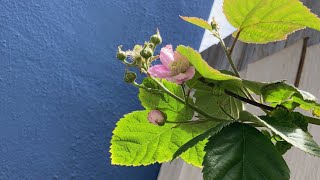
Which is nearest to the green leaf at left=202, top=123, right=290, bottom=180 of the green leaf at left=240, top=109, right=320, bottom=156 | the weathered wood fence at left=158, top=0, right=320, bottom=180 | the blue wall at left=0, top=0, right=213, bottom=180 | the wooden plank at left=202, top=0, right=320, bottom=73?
the green leaf at left=240, top=109, right=320, bottom=156

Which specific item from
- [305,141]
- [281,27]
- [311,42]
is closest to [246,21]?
[281,27]

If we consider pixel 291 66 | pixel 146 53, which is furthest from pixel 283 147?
pixel 291 66

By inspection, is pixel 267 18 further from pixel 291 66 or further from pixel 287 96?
pixel 291 66

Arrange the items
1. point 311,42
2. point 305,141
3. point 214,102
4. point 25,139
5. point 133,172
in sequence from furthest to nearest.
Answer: point 133,172, point 25,139, point 311,42, point 214,102, point 305,141

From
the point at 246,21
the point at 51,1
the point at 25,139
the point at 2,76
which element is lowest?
the point at 246,21

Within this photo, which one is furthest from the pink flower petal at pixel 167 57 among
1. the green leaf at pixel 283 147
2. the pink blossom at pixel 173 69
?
Answer: the green leaf at pixel 283 147

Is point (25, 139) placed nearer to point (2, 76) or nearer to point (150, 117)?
point (2, 76)
